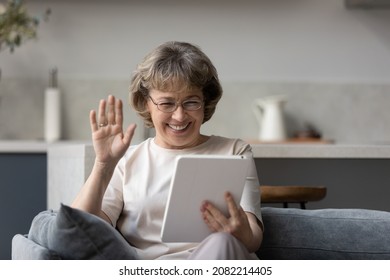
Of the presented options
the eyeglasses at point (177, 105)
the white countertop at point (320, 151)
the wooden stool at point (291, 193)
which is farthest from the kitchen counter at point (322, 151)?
the eyeglasses at point (177, 105)

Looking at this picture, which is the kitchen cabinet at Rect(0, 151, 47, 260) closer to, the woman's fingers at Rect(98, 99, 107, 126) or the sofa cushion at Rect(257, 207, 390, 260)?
the sofa cushion at Rect(257, 207, 390, 260)

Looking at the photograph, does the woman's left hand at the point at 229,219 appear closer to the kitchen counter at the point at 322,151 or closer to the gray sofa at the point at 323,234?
the gray sofa at the point at 323,234

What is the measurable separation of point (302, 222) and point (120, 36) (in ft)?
10.0

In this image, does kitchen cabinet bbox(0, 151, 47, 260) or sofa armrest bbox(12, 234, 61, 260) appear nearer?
sofa armrest bbox(12, 234, 61, 260)

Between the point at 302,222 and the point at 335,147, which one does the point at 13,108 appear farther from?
the point at 302,222

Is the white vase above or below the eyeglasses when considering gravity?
below

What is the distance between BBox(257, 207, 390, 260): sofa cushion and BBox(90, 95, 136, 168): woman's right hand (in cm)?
62

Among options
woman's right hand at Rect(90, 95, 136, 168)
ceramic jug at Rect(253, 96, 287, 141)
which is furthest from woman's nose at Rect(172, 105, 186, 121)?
ceramic jug at Rect(253, 96, 287, 141)

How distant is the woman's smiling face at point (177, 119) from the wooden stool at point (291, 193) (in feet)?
2.40

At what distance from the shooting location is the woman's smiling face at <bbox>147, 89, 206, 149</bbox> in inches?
83.9

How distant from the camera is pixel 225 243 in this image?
1.82m

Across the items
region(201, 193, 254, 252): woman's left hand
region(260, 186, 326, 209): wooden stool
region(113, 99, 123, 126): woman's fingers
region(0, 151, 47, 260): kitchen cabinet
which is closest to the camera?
region(201, 193, 254, 252): woman's left hand

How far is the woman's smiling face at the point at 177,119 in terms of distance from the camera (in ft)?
6.99
